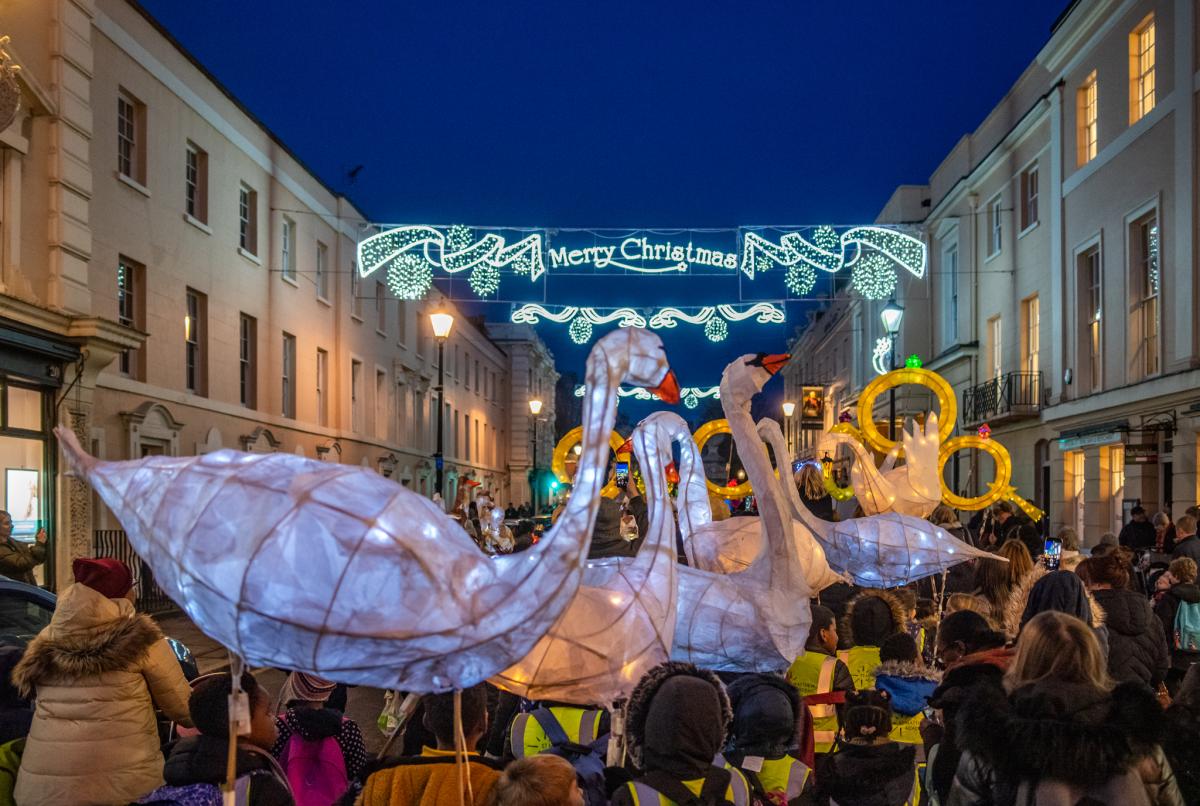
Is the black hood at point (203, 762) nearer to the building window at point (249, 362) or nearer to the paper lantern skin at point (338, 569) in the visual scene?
the paper lantern skin at point (338, 569)

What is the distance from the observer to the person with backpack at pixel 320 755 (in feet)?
12.8

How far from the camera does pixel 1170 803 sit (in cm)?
308

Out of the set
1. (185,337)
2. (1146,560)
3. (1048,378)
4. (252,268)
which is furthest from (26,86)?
(1048,378)

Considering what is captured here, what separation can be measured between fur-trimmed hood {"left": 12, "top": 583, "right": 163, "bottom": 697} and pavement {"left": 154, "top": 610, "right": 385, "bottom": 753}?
2668 millimetres

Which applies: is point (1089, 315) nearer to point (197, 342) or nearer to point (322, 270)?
point (197, 342)

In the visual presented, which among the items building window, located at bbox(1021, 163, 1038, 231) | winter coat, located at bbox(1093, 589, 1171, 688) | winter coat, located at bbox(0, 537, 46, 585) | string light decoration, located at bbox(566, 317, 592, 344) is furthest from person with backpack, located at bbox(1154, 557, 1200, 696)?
building window, located at bbox(1021, 163, 1038, 231)

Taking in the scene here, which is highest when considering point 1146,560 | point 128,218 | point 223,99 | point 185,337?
point 223,99

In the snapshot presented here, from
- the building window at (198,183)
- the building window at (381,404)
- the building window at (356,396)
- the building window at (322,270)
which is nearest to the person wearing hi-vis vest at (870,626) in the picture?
the building window at (198,183)

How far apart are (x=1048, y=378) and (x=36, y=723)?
2284 centimetres

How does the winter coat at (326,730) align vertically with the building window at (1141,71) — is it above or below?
below

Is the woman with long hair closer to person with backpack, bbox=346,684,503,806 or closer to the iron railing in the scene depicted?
person with backpack, bbox=346,684,503,806

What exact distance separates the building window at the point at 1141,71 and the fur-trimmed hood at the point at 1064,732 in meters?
18.0

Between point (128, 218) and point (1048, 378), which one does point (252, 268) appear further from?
point (1048, 378)

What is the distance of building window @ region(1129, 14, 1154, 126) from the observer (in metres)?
18.2
